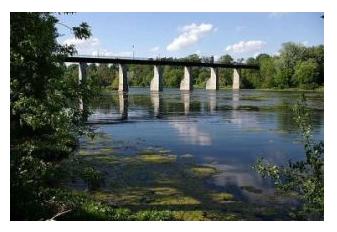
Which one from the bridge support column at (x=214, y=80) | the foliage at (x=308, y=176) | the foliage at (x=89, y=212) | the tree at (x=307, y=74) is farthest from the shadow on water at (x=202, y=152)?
the bridge support column at (x=214, y=80)

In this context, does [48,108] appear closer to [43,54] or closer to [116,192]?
[43,54]

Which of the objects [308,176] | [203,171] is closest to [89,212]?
[308,176]

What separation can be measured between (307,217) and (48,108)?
7.67 metres

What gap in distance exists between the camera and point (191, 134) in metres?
32.5

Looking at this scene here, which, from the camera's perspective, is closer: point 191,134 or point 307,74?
point 191,134

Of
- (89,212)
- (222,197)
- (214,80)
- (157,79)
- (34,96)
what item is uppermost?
(214,80)

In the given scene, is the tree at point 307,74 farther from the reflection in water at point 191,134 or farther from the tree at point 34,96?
the tree at point 34,96

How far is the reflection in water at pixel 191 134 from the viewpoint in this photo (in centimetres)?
2898

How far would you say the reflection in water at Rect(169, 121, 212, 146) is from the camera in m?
29.0

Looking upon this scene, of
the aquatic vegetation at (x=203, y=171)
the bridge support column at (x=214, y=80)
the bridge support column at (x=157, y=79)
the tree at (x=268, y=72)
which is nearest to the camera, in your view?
the aquatic vegetation at (x=203, y=171)

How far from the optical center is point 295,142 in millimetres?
28375

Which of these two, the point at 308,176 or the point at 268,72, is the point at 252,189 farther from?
the point at 268,72

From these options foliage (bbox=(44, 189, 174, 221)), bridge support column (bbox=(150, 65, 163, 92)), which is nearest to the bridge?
bridge support column (bbox=(150, 65, 163, 92))
